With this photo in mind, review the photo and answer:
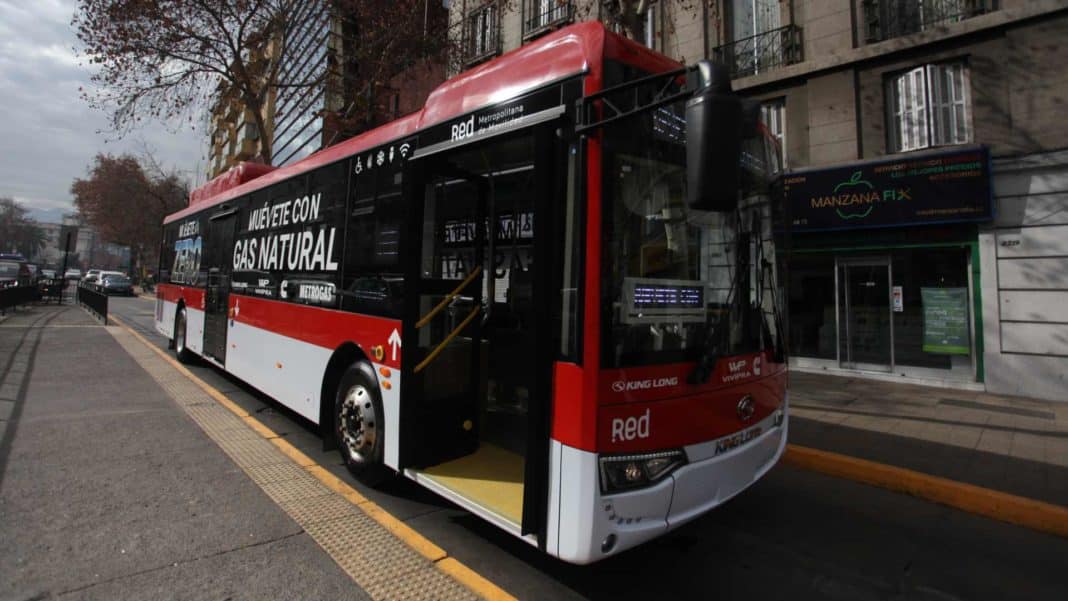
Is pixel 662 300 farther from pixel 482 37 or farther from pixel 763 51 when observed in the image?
pixel 482 37

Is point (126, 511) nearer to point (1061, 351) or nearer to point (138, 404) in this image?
point (138, 404)

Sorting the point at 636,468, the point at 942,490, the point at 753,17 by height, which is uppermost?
the point at 753,17

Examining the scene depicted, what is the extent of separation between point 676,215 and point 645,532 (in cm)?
169

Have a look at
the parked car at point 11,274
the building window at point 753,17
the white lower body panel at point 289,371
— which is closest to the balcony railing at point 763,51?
the building window at point 753,17

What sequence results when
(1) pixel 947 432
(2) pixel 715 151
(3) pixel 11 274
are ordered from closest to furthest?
1. (2) pixel 715 151
2. (1) pixel 947 432
3. (3) pixel 11 274

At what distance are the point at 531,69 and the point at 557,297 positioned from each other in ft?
4.66

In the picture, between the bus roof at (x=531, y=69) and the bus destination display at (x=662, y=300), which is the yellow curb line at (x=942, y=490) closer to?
the bus destination display at (x=662, y=300)

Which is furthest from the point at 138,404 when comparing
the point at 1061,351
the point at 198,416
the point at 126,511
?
the point at 1061,351

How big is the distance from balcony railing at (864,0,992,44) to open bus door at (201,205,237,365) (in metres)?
12.6

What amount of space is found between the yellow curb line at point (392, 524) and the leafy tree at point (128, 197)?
140 ft

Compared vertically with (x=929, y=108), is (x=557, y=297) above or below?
below

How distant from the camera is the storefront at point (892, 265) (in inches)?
370

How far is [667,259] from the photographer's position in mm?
2859

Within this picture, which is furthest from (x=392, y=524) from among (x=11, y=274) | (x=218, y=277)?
(x=11, y=274)
